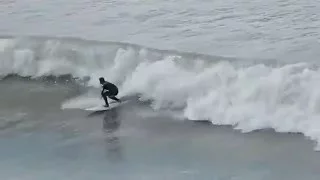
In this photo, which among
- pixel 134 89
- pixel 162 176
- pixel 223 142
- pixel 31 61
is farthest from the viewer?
pixel 31 61

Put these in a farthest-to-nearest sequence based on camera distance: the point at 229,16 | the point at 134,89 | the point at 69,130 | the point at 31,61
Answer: the point at 229,16 < the point at 31,61 < the point at 134,89 < the point at 69,130

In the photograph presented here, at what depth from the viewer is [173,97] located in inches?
615

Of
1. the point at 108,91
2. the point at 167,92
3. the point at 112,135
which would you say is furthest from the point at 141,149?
the point at 108,91

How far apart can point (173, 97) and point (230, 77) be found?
115 centimetres

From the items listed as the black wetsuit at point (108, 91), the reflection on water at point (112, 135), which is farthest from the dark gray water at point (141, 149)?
the black wetsuit at point (108, 91)

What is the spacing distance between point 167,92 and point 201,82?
2.24 feet

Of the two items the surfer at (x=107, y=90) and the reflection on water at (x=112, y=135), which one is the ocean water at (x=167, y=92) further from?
the surfer at (x=107, y=90)

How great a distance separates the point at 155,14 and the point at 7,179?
1096 cm

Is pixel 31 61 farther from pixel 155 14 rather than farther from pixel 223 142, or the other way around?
pixel 223 142

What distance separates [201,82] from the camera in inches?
622

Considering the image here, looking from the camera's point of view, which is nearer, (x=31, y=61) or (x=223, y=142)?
(x=223, y=142)

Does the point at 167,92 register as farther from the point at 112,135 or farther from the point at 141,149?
the point at 141,149

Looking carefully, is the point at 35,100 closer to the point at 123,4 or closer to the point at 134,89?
the point at 134,89

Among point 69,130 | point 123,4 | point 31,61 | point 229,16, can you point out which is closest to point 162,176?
point 69,130
